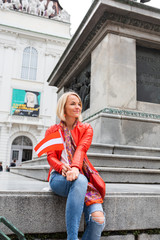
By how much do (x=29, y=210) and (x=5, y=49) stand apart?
26.7 m

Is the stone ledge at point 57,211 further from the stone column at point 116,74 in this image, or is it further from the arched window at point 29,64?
the arched window at point 29,64

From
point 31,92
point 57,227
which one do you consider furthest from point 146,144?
point 31,92

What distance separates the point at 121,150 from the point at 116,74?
182cm

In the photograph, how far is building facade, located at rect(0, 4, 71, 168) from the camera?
2406 cm

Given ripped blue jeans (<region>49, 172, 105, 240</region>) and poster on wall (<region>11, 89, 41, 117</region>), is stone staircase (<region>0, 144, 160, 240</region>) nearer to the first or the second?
ripped blue jeans (<region>49, 172, 105, 240</region>)

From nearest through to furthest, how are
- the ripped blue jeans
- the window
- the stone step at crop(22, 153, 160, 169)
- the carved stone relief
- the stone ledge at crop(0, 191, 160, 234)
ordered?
1. the ripped blue jeans
2. the stone ledge at crop(0, 191, 160, 234)
3. the stone step at crop(22, 153, 160, 169)
4. the carved stone relief
5. the window

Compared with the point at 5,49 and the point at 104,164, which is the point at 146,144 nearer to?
the point at 104,164

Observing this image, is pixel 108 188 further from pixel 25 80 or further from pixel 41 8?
pixel 41 8

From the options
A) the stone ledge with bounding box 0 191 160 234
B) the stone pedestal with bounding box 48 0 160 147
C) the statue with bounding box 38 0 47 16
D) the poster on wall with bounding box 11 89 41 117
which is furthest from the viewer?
the statue with bounding box 38 0 47 16

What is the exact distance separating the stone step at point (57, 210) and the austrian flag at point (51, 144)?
0.36 m

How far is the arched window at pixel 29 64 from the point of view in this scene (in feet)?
85.0

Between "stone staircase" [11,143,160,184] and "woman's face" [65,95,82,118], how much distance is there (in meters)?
1.19

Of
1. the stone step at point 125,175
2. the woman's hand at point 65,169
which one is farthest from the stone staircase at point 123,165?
the woman's hand at point 65,169

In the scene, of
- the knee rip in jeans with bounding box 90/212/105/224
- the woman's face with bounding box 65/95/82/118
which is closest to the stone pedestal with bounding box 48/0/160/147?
the woman's face with bounding box 65/95/82/118
